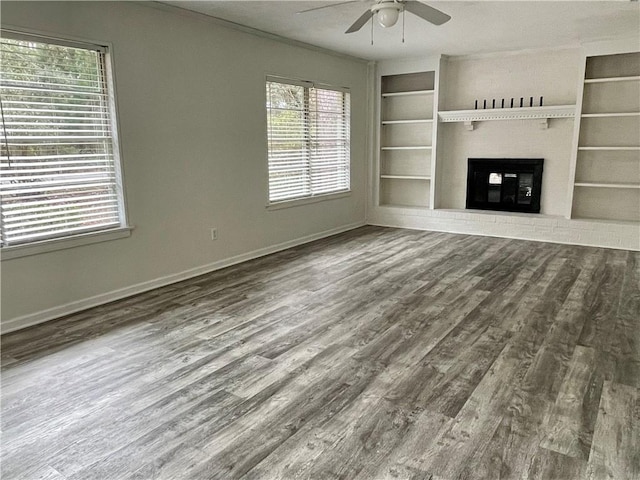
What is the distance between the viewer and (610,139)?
5.95 m

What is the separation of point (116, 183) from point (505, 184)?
5335 millimetres

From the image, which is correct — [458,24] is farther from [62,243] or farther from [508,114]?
[62,243]

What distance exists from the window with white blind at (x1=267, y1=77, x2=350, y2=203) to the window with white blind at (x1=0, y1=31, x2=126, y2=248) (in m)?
2.09

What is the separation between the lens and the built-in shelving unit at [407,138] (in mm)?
7160

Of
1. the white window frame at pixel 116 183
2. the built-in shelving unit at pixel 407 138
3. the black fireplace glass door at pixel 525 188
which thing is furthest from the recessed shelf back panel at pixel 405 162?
the white window frame at pixel 116 183

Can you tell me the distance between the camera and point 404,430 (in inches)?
85.4

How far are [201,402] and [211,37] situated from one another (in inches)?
144

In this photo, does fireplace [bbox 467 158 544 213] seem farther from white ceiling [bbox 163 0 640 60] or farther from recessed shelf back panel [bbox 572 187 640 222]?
white ceiling [bbox 163 0 640 60]

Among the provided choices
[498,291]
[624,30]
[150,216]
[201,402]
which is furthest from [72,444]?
[624,30]

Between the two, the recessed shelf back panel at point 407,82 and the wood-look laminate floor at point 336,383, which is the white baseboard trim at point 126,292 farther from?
the recessed shelf back panel at point 407,82

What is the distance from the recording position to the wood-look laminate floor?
1.97 metres

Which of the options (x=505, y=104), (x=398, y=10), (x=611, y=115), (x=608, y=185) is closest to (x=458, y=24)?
(x=398, y=10)

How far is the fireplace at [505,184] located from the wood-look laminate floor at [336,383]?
2349mm

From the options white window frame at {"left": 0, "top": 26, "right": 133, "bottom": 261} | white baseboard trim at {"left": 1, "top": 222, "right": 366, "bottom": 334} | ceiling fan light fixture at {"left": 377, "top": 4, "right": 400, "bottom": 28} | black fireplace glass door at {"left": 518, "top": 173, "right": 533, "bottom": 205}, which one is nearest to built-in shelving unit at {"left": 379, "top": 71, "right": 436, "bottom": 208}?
black fireplace glass door at {"left": 518, "top": 173, "right": 533, "bottom": 205}
